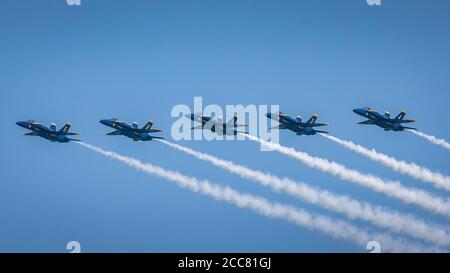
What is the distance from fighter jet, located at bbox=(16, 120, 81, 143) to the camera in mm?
160125

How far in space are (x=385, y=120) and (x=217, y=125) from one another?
87.6 feet

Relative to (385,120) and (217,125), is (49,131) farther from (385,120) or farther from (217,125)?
(385,120)

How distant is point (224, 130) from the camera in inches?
6171

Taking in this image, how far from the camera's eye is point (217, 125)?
6176 inches

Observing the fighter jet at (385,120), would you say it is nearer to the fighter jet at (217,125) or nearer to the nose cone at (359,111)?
the nose cone at (359,111)

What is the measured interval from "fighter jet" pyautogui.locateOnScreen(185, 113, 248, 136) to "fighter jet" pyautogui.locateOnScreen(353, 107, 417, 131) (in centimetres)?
2132

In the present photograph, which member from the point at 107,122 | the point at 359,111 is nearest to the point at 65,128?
the point at 107,122

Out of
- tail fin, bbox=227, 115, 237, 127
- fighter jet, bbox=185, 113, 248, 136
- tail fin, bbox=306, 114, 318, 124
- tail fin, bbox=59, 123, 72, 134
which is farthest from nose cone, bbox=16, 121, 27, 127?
tail fin, bbox=306, 114, 318, 124

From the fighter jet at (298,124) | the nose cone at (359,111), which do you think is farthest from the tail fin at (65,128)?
the nose cone at (359,111)

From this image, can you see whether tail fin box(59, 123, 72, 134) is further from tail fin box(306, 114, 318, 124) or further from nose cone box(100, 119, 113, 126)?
tail fin box(306, 114, 318, 124)

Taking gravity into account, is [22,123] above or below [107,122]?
below
